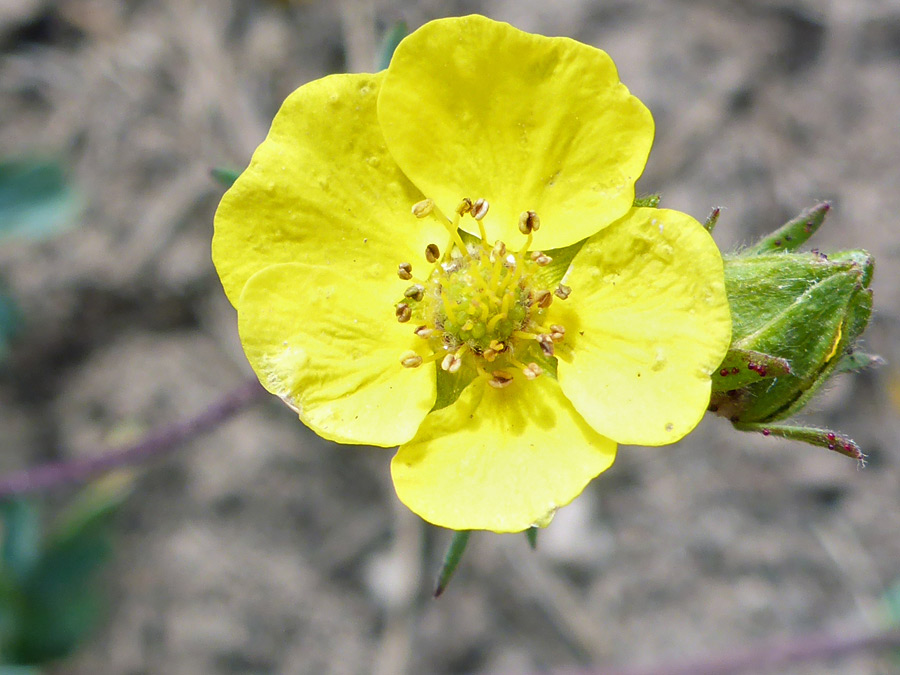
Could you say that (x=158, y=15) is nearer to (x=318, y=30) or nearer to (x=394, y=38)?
(x=318, y=30)

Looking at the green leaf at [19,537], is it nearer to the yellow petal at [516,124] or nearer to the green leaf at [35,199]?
the green leaf at [35,199]

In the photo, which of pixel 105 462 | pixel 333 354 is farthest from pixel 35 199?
pixel 333 354

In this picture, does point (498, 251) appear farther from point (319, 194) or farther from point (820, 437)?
point (820, 437)

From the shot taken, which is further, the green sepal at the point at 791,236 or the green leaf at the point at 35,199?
the green leaf at the point at 35,199

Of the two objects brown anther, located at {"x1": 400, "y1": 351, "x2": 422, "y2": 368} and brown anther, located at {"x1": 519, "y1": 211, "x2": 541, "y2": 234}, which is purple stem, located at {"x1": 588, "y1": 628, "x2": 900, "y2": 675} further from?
brown anther, located at {"x1": 519, "y1": 211, "x2": 541, "y2": 234}

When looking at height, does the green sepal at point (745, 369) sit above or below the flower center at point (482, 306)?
below

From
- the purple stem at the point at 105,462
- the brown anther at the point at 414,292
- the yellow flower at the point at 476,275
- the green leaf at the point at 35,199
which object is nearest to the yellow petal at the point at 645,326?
the yellow flower at the point at 476,275

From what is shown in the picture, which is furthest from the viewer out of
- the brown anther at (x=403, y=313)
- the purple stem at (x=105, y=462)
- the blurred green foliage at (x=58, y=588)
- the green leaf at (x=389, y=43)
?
the blurred green foliage at (x=58, y=588)
